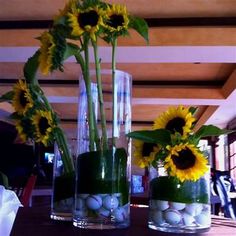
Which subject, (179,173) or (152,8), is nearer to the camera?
(179,173)

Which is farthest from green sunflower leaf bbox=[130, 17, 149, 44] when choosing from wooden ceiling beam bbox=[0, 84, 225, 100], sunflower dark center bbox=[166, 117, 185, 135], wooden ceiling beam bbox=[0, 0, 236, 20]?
wooden ceiling beam bbox=[0, 84, 225, 100]

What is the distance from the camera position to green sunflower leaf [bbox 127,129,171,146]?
87 cm

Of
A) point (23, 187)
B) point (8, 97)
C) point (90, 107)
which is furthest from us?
point (23, 187)

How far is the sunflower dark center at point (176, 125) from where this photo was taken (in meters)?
0.89

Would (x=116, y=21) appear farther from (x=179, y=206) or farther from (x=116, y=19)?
(x=179, y=206)

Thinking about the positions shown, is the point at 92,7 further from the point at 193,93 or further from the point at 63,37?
the point at 193,93

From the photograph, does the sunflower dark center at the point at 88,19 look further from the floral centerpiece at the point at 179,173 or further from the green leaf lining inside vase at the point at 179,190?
the green leaf lining inside vase at the point at 179,190

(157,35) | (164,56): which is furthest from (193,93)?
(157,35)

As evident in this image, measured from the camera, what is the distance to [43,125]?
0.98m

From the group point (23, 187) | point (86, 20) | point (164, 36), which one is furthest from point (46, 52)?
point (164, 36)

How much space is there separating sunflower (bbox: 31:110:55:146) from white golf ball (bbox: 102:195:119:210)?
0.23 m

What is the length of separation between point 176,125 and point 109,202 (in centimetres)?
23

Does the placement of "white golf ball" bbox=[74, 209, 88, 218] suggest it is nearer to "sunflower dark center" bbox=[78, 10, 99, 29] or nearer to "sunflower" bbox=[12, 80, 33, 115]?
"sunflower" bbox=[12, 80, 33, 115]

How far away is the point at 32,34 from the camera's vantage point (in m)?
3.88
